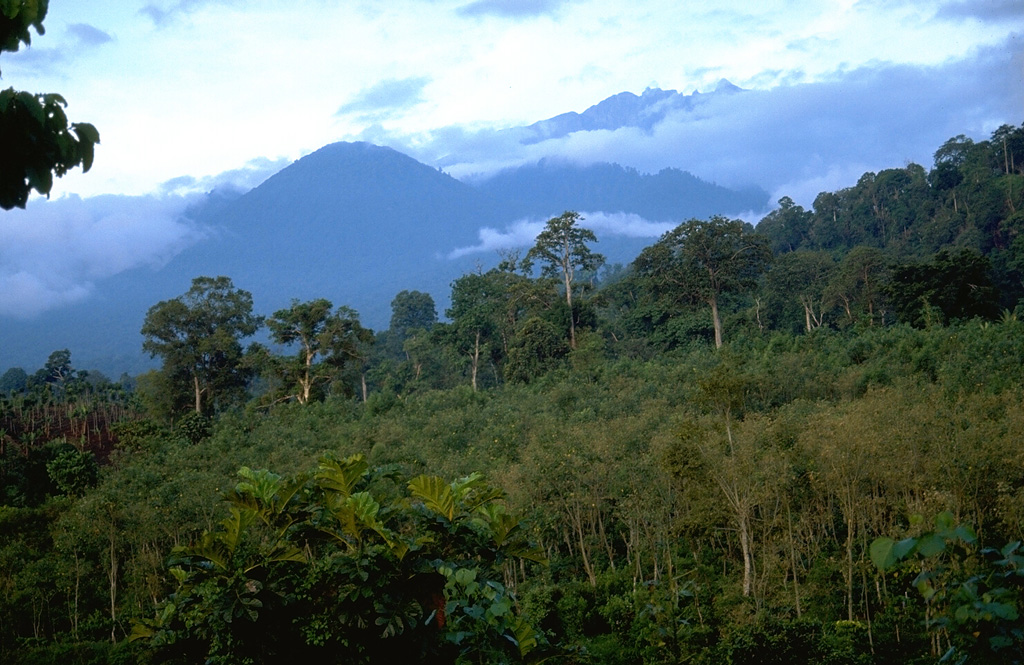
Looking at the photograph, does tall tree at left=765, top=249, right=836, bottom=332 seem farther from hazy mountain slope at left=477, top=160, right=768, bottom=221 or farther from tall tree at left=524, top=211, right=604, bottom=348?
hazy mountain slope at left=477, top=160, right=768, bottom=221

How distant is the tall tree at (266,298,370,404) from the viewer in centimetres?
2341

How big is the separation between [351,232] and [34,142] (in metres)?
130

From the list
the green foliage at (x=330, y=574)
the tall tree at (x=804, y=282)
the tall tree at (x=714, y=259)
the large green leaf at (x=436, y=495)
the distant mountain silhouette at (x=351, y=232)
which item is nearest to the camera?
the green foliage at (x=330, y=574)

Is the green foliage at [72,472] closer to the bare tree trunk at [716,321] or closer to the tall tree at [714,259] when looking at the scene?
the tall tree at [714,259]

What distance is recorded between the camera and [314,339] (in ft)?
77.7

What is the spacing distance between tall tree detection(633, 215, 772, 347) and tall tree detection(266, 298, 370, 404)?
1023cm

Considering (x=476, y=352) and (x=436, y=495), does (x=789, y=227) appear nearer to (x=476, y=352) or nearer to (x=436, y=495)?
(x=476, y=352)

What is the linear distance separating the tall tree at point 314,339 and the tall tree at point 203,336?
254 cm

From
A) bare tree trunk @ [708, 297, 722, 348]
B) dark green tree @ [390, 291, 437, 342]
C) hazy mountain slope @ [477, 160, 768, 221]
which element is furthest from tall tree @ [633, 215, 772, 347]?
hazy mountain slope @ [477, 160, 768, 221]

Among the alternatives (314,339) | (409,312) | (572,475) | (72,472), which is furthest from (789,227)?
(72,472)

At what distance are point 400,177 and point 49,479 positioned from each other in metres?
140

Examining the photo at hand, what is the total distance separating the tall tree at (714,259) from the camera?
2373 cm

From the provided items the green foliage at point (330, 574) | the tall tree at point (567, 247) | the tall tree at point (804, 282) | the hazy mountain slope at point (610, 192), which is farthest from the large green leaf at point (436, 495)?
the hazy mountain slope at point (610, 192)

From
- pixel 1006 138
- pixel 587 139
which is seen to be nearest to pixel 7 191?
pixel 1006 138
